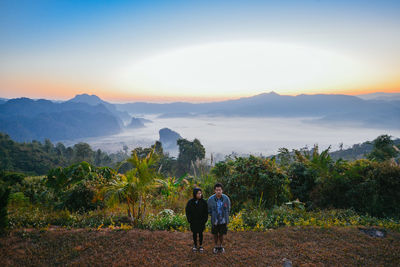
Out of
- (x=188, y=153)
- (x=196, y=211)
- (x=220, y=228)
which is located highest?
(x=196, y=211)

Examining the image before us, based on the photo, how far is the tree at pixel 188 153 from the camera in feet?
126

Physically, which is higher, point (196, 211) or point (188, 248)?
point (196, 211)

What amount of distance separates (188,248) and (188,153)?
35088 mm

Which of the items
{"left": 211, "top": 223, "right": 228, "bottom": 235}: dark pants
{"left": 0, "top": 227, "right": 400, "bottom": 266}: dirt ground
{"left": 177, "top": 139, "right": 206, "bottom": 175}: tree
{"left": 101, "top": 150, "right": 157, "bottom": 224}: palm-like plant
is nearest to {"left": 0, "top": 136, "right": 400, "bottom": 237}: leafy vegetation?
{"left": 101, "top": 150, "right": 157, "bottom": 224}: palm-like plant

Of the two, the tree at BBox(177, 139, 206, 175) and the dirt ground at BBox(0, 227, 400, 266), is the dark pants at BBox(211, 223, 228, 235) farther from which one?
the tree at BBox(177, 139, 206, 175)

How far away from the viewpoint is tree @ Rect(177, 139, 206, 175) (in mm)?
38366

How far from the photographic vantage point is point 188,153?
39.0 m

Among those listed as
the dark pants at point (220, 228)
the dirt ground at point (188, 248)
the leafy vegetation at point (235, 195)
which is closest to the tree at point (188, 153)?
the leafy vegetation at point (235, 195)

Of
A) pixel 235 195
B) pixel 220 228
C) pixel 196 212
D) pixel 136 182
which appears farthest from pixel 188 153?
pixel 196 212

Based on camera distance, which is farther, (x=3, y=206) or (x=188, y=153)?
(x=188, y=153)

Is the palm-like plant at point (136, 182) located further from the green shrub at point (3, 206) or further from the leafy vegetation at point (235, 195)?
the green shrub at point (3, 206)

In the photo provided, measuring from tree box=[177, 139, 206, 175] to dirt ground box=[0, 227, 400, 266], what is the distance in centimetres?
3335

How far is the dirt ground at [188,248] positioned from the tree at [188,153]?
33.4 metres

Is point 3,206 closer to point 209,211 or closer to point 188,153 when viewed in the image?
point 209,211
